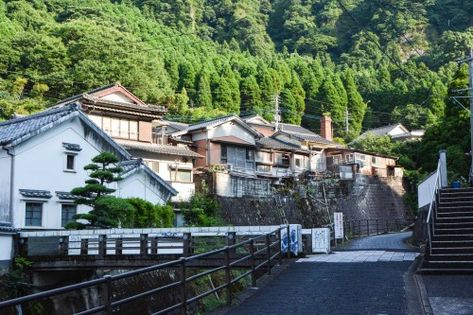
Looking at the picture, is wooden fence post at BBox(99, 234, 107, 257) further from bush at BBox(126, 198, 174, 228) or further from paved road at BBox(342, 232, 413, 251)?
paved road at BBox(342, 232, 413, 251)

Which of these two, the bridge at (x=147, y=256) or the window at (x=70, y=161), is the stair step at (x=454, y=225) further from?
the window at (x=70, y=161)

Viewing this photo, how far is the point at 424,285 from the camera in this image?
415 inches

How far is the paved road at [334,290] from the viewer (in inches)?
341

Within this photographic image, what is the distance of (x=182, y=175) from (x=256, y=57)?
188 ft

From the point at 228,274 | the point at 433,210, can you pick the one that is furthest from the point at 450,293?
the point at 433,210

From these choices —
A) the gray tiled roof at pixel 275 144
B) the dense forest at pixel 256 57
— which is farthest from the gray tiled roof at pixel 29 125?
the gray tiled roof at pixel 275 144

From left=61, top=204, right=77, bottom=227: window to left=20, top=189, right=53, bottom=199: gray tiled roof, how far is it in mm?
1077

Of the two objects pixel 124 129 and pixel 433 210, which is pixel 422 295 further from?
pixel 124 129

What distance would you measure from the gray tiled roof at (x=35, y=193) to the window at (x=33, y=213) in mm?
453

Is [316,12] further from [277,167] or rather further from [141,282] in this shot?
[141,282]

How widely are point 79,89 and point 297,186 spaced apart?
24416 millimetres

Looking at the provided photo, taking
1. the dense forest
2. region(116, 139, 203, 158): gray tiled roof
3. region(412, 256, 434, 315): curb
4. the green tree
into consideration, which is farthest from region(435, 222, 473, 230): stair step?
region(116, 139, 203, 158): gray tiled roof

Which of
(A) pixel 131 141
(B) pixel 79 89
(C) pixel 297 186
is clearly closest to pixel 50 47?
(B) pixel 79 89

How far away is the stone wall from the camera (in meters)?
36.1
